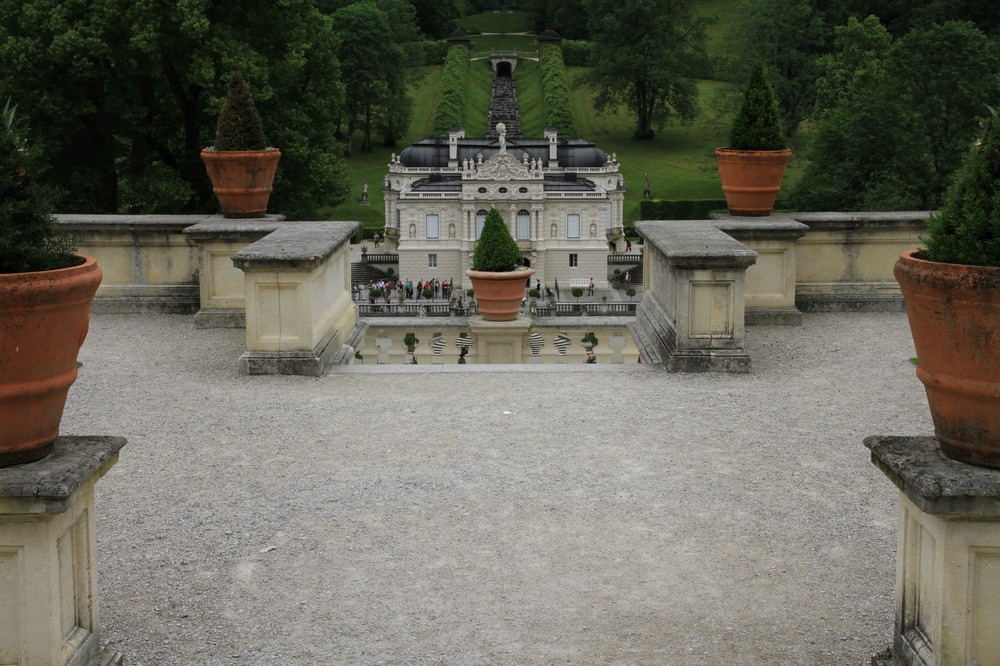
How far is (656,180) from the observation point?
247 feet

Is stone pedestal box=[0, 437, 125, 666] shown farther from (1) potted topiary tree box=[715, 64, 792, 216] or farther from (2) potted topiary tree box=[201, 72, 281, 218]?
(1) potted topiary tree box=[715, 64, 792, 216]

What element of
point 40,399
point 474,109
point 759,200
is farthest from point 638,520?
point 474,109

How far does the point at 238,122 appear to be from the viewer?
12.2m

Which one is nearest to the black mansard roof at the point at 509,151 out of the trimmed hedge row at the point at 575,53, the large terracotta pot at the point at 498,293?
the trimmed hedge row at the point at 575,53

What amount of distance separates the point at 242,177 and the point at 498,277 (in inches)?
113

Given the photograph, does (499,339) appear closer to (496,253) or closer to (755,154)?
(496,253)

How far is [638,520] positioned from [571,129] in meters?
79.0

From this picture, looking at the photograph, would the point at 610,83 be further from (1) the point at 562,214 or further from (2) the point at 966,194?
(2) the point at 966,194

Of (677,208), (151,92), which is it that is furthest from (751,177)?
(677,208)

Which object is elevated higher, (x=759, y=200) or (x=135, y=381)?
(x=759, y=200)

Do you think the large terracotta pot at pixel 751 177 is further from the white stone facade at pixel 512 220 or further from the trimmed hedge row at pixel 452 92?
the trimmed hedge row at pixel 452 92

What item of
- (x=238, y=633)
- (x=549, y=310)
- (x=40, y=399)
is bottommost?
(x=549, y=310)

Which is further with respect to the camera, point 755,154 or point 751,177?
point 751,177

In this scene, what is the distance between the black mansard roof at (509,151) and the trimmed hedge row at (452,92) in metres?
5.55
